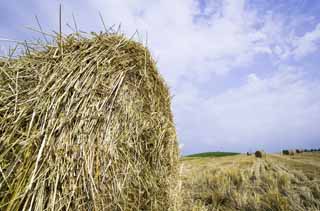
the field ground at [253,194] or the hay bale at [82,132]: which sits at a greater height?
the hay bale at [82,132]

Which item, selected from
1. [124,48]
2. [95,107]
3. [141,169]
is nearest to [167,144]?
[141,169]

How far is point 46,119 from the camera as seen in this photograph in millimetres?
1509

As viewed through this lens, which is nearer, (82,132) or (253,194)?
(82,132)

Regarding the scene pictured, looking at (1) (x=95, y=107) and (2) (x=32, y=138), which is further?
(1) (x=95, y=107)

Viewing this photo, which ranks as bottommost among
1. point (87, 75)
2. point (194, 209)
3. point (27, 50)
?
point (194, 209)

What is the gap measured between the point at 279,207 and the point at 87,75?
7.79 feet

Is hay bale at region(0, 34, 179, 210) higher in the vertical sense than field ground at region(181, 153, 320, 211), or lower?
higher

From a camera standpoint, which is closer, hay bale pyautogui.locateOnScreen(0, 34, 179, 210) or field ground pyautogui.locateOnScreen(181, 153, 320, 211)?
hay bale pyautogui.locateOnScreen(0, 34, 179, 210)

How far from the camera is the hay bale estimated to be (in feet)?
4.61

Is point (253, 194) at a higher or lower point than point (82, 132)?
lower

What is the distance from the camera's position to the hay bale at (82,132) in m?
1.40

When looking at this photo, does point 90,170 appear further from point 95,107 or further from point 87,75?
point 87,75

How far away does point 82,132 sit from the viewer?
159 centimetres

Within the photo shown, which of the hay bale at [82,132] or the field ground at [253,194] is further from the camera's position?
the field ground at [253,194]
